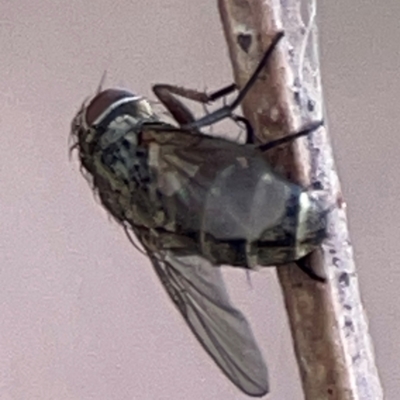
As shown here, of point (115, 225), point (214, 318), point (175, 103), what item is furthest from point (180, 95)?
point (115, 225)

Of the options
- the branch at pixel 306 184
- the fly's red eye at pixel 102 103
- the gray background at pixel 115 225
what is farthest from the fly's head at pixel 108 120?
the gray background at pixel 115 225

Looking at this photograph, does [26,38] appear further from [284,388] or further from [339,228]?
[339,228]

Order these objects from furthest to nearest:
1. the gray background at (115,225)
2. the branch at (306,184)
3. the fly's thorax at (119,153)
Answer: the gray background at (115,225) → the fly's thorax at (119,153) → the branch at (306,184)

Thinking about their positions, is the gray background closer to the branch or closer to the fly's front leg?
the fly's front leg

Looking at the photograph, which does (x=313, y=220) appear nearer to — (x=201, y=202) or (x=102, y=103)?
(x=201, y=202)

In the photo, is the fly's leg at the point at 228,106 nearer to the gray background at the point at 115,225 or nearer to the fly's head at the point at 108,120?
the fly's head at the point at 108,120
